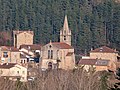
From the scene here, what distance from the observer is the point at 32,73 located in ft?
139

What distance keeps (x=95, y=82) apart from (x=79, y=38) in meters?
34.0

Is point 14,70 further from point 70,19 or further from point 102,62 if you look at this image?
point 70,19

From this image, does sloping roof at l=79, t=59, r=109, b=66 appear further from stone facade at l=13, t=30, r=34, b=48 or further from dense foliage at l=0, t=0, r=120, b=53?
dense foliage at l=0, t=0, r=120, b=53

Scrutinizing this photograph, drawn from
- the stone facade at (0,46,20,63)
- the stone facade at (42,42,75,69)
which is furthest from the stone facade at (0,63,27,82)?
the stone facade at (0,46,20,63)

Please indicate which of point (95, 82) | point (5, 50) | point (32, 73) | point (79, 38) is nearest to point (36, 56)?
point (5, 50)

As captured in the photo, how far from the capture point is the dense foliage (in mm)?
66000

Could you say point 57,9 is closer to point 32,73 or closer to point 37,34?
point 37,34

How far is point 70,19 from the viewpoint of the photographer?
231 ft

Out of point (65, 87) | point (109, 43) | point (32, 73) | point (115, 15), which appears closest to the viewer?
point (65, 87)

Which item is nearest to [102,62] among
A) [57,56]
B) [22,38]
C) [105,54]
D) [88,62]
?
[88,62]

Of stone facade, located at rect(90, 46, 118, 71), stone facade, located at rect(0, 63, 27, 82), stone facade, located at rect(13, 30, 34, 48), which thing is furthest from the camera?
stone facade, located at rect(13, 30, 34, 48)

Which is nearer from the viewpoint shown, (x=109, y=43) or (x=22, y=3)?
(x=109, y=43)

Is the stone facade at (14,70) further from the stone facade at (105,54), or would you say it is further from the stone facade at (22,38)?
the stone facade at (22,38)

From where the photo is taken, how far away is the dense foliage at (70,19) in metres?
66.0
